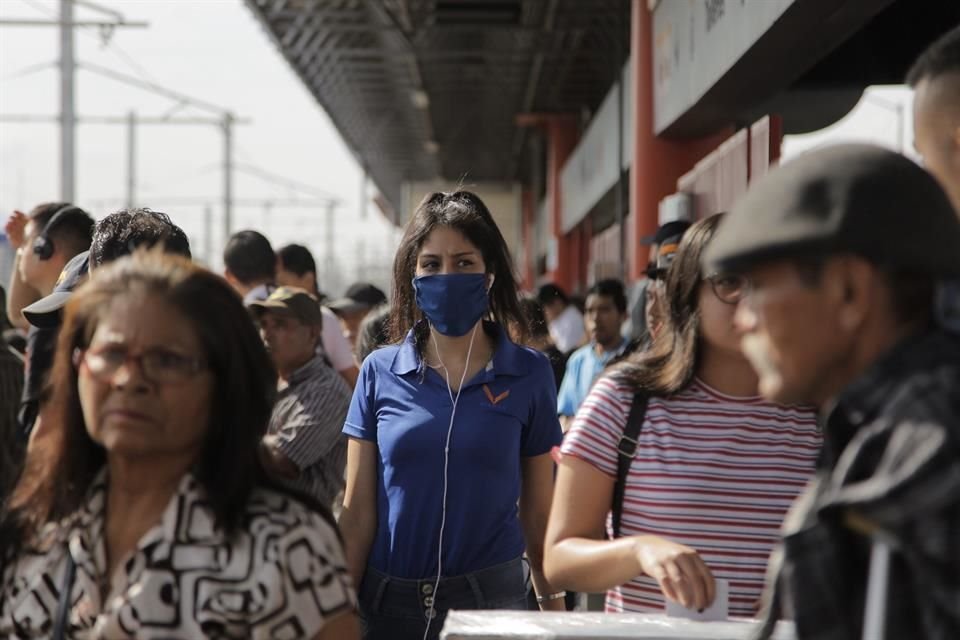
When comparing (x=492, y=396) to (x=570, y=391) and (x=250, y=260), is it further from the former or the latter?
(x=570, y=391)

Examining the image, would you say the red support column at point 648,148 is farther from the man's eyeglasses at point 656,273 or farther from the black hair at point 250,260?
the man's eyeglasses at point 656,273

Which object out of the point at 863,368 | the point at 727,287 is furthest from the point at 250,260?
the point at 863,368

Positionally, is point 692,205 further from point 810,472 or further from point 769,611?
point 769,611

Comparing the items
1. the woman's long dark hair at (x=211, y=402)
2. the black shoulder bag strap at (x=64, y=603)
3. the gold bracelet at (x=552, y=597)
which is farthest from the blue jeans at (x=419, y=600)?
the black shoulder bag strap at (x=64, y=603)

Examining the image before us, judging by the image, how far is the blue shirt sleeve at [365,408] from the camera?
3.67 meters

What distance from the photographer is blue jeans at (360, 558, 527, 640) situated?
11.5 feet

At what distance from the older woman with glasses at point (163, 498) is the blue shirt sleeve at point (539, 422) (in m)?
1.54

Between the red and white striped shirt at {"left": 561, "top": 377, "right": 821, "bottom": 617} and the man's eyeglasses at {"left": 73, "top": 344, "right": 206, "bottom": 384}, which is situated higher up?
the man's eyeglasses at {"left": 73, "top": 344, "right": 206, "bottom": 384}

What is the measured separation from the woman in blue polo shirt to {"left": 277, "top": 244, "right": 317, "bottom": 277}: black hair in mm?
4088

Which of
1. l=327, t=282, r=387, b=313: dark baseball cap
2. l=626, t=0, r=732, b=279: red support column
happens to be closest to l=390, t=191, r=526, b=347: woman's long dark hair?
l=327, t=282, r=387, b=313: dark baseball cap

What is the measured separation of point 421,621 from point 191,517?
57.2 inches

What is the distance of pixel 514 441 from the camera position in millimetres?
3688

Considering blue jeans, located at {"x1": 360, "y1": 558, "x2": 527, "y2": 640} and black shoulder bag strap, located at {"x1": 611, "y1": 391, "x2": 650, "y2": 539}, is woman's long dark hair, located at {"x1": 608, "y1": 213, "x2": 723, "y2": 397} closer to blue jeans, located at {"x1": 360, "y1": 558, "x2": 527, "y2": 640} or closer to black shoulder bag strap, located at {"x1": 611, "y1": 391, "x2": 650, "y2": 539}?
black shoulder bag strap, located at {"x1": 611, "y1": 391, "x2": 650, "y2": 539}

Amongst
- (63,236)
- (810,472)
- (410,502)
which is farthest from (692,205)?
(810,472)
